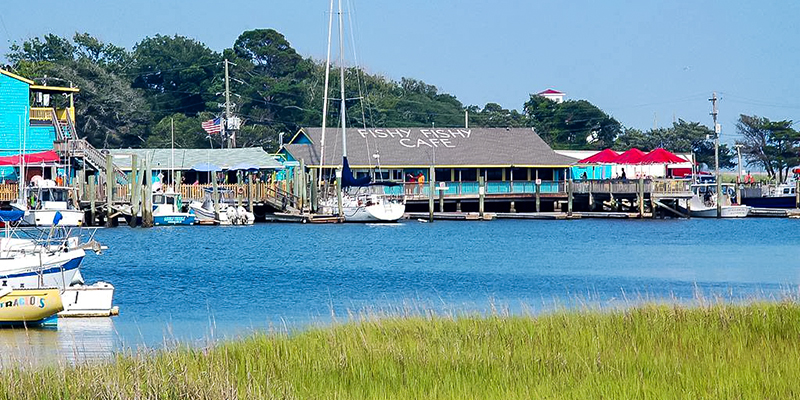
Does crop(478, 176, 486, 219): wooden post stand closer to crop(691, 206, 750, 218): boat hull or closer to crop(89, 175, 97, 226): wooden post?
crop(691, 206, 750, 218): boat hull

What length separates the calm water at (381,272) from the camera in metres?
25.1

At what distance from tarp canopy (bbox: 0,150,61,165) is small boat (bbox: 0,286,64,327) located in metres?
40.0

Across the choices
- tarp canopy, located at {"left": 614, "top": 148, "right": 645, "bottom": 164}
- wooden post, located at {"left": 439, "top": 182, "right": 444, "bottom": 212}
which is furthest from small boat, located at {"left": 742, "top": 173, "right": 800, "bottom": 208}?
wooden post, located at {"left": 439, "top": 182, "right": 444, "bottom": 212}

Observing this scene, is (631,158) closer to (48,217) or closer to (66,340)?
(48,217)

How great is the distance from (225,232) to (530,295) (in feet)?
97.3

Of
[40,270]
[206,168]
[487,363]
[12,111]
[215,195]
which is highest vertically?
[12,111]

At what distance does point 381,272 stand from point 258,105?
6617 cm

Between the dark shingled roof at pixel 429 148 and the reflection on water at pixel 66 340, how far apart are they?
5154cm

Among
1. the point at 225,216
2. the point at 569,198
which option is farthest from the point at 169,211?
the point at 569,198

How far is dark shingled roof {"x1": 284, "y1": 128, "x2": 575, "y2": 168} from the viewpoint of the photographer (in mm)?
77812

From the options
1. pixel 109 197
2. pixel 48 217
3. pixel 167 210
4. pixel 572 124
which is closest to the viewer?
pixel 48 217

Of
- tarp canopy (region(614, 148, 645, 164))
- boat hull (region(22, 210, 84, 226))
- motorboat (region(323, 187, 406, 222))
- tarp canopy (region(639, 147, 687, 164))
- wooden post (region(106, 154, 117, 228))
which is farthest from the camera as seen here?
tarp canopy (region(614, 148, 645, 164))

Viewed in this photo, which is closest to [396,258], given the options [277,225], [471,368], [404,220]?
[277,225]

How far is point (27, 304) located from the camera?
2370 cm
